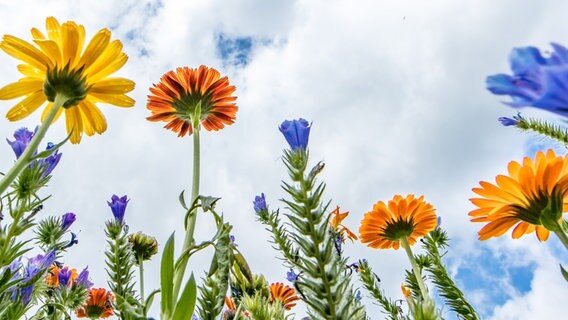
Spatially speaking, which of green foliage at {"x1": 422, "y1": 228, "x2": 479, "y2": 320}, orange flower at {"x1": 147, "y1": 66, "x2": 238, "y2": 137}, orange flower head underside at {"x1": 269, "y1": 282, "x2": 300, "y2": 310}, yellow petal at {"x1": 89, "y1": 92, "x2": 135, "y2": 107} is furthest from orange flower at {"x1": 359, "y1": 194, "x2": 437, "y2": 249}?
yellow petal at {"x1": 89, "y1": 92, "x2": 135, "y2": 107}

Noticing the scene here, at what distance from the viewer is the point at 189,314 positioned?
1.19 m

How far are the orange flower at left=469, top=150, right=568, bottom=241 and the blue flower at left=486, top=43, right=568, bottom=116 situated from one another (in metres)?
1.00

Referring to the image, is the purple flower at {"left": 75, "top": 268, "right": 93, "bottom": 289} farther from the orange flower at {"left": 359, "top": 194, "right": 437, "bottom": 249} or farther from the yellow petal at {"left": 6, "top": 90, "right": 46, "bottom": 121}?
the orange flower at {"left": 359, "top": 194, "right": 437, "bottom": 249}

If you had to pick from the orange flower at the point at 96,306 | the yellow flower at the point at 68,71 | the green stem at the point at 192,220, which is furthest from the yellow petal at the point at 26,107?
the orange flower at the point at 96,306

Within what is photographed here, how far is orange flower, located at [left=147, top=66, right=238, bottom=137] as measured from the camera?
8.40 ft

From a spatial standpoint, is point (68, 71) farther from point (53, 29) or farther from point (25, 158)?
point (25, 158)

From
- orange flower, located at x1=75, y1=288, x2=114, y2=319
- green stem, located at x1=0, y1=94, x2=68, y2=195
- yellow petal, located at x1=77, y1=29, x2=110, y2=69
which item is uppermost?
yellow petal, located at x1=77, y1=29, x2=110, y2=69

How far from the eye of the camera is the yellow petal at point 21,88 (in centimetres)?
168

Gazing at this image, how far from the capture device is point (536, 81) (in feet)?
1.89

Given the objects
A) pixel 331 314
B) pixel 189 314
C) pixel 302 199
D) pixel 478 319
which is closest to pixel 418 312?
pixel 331 314

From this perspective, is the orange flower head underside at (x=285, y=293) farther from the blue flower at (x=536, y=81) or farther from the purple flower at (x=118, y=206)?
the blue flower at (x=536, y=81)

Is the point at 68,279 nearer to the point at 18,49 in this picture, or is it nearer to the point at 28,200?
the point at 28,200

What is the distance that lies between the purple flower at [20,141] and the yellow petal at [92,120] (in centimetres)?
26

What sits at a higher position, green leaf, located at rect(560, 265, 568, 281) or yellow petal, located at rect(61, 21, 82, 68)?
yellow petal, located at rect(61, 21, 82, 68)
